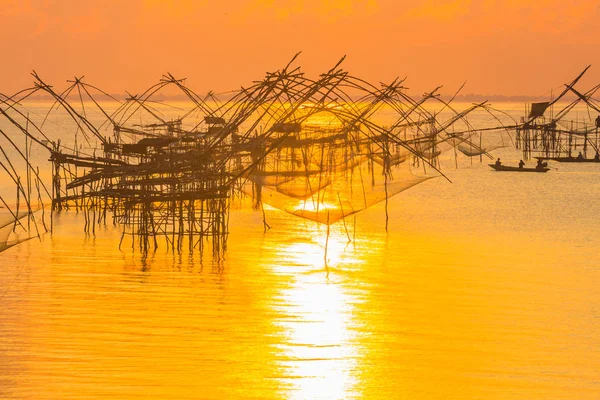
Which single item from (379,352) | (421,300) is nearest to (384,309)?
(421,300)

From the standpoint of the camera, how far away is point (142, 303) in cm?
792

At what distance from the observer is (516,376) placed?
19.9 feet

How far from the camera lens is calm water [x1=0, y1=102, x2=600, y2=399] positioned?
5883mm

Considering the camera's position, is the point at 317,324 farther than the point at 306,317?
No

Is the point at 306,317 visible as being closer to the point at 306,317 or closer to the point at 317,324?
the point at 306,317

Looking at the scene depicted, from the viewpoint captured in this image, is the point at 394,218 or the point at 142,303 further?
the point at 394,218

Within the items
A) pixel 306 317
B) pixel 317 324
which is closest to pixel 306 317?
pixel 306 317

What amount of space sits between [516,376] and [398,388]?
0.71 meters

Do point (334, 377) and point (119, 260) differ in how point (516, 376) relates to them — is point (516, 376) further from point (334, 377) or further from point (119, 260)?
point (119, 260)

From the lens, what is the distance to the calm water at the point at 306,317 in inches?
232

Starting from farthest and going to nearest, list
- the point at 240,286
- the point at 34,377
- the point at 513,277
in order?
the point at 513,277 → the point at 240,286 → the point at 34,377

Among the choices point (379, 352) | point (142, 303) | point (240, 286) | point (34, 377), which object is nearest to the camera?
point (34, 377)

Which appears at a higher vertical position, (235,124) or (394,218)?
(235,124)

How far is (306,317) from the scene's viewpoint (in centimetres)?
748
